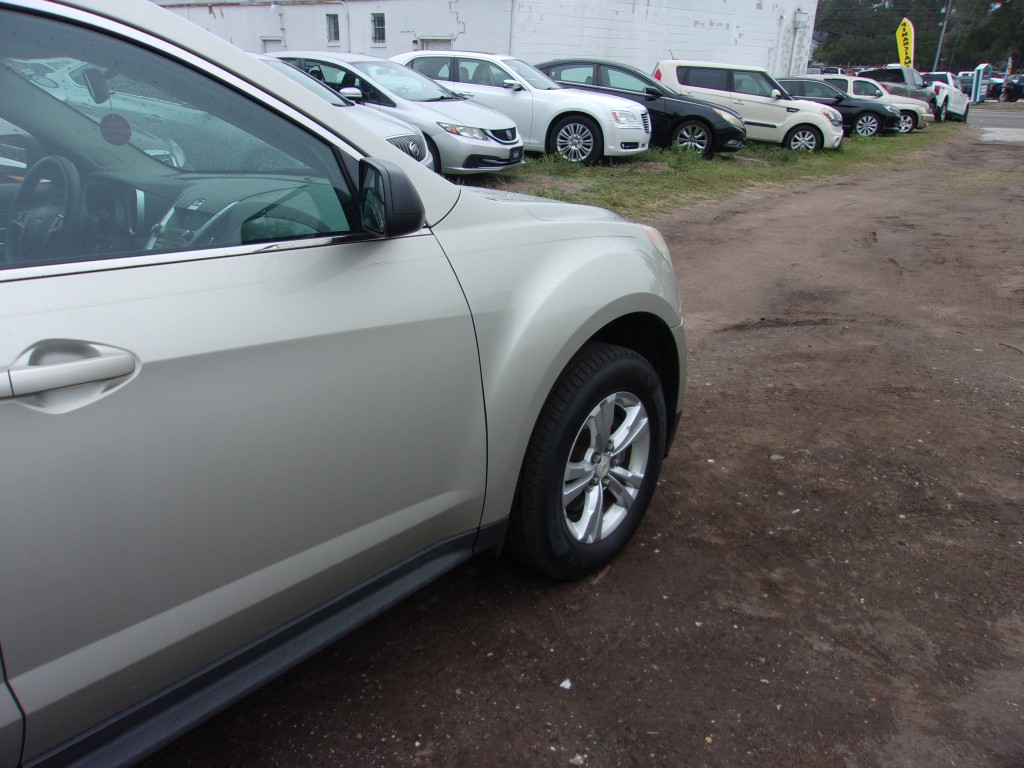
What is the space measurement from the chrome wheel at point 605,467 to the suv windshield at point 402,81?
27.7 ft

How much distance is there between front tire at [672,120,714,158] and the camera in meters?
13.9

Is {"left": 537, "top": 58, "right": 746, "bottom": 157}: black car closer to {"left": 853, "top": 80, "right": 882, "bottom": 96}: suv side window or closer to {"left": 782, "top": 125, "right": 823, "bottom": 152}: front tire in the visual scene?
{"left": 782, "top": 125, "right": 823, "bottom": 152}: front tire

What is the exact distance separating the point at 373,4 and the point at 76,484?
25503mm

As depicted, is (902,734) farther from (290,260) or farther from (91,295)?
(91,295)

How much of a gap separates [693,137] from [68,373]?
13996 millimetres

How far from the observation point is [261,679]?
1740 millimetres

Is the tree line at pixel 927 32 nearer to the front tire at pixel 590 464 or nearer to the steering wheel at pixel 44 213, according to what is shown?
the front tire at pixel 590 464

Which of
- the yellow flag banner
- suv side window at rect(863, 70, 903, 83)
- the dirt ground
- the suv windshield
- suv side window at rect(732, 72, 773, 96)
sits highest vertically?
the yellow flag banner

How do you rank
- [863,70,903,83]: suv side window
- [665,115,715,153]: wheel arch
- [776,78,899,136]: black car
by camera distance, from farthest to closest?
[863,70,903,83]: suv side window, [776,78,899,136]: black car, [665,115,715,153]: wheel arch

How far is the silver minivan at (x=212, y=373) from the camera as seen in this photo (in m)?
1.37

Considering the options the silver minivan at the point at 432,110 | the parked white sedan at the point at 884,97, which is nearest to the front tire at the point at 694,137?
the silver minivan at the point at 432,110

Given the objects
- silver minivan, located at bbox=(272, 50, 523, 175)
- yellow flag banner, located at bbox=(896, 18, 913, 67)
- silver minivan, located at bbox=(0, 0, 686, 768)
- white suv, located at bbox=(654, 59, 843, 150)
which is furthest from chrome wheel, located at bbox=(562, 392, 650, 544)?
yellow flag banner, located at bbox=(896, 18, 913, 67)

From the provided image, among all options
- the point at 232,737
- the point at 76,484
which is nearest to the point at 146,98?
the point at 76,484

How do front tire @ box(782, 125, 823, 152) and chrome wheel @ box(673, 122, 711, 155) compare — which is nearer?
chrome wheel @ box(673, 122, 711, 155)
